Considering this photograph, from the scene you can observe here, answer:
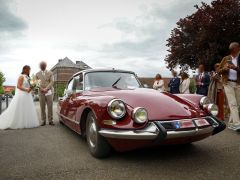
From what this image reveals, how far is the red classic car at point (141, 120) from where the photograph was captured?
3.30 metres

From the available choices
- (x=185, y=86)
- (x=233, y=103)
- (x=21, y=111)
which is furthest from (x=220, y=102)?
(x=21, y=111)

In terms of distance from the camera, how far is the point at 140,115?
133 inches

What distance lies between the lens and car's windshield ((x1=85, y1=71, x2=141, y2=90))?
496cm

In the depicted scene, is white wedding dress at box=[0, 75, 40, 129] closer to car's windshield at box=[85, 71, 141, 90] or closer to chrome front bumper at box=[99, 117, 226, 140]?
car's windshield at box=[85, 71, 141, 90]

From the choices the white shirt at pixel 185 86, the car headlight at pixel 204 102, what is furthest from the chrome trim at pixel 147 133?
the white shirt at pixel 185 86

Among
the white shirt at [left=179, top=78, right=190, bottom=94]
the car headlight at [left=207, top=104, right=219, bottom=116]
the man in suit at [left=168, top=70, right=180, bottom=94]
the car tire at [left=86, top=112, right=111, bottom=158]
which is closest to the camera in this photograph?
the car tire at [left=86, top=112, right=111, bottom=158]

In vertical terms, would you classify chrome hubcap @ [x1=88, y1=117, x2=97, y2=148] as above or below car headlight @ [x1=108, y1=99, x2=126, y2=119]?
below

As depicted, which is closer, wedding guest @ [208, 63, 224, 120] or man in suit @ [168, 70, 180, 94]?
wedding guest @ [208, 63, 224, 120]

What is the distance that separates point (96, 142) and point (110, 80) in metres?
1.60

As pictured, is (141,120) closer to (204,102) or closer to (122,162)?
(122,162)

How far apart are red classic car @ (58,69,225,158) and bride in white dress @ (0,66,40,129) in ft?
10.7

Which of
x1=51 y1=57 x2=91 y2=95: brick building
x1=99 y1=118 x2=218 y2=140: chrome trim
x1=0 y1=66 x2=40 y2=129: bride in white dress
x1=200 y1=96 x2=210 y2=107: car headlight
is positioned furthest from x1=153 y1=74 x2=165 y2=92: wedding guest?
x1=51 y1=57 x2=91 y2=95: brick building

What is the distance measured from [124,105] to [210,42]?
1799 cm

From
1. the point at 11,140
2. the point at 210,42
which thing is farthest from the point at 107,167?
the point at 210,42
